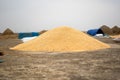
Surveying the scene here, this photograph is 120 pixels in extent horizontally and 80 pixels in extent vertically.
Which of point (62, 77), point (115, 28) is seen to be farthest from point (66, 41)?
point (115, 28)

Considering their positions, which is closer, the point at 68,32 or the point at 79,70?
the point at 79,70

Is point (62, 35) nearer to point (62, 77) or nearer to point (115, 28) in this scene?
point (62, 77)

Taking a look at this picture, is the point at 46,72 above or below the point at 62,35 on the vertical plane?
below

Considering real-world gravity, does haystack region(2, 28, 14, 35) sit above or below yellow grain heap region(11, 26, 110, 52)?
above

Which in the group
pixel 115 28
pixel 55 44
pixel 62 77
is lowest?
pixel 62 77

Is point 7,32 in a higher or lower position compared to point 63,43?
higher

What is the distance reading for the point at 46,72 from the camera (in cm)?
387

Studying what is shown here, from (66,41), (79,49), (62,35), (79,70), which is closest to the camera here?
(79,70)

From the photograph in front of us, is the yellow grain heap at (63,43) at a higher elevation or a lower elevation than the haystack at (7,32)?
lower

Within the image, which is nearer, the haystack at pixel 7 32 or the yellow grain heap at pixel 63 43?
the yellow grain heap at pixel 63 43

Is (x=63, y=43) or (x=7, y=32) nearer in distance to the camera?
(x=63, y=43)

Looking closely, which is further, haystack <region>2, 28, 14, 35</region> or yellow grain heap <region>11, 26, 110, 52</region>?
haystack <region>2, 28, 14, 35</region>

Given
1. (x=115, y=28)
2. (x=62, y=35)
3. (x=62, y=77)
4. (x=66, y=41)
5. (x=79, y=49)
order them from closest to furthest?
1. (x=62, y=77)
2. (x=79, y=49)
3. (x=66, y=41)
4. (x=62, y=35)
5. (x=115, y=28)

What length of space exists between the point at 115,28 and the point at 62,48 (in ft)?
57.8
